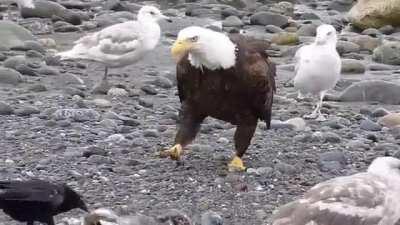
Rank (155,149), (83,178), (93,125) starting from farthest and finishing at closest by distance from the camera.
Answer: (93,125) → (155,149) → (83,178)

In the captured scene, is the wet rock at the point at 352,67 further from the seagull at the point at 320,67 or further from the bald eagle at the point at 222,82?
the bald eagle at the point at 222,82

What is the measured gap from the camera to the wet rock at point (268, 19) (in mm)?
21266

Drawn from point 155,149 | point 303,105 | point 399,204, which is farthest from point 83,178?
point 303,105

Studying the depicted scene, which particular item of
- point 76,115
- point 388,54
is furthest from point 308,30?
point 76,115

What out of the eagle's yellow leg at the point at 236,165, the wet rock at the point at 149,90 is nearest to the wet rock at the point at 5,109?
the wet rock at the point at 149,90

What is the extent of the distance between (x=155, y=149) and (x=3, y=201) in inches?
117

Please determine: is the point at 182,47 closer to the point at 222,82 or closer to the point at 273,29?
the point at 222,82

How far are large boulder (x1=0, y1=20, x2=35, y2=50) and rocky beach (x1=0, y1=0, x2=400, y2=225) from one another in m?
0.02

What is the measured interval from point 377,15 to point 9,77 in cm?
978

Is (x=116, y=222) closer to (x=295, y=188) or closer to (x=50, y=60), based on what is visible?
(x=295, y=188)

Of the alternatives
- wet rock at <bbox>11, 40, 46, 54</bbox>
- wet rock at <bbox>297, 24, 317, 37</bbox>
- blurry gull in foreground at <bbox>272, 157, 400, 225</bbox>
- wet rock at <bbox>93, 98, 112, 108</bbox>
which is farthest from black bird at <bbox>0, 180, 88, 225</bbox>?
wet rock at <bbox>297, 24, 317, 37</bbox>

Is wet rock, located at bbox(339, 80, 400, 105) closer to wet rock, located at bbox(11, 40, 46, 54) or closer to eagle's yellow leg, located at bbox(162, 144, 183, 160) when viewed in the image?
wet rock, located at bbox(11, 40, 46, 54)

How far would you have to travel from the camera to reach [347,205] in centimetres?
708

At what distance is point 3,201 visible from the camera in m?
7.54
